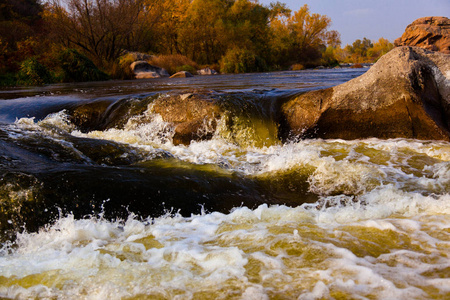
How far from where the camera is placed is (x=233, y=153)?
18.0 feet

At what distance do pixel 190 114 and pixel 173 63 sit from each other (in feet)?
66.4

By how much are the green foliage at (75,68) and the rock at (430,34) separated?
2589 cm

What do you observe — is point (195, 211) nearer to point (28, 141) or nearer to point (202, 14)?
point (28, 141)

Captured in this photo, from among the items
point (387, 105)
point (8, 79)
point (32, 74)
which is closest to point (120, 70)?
point (32, 74)

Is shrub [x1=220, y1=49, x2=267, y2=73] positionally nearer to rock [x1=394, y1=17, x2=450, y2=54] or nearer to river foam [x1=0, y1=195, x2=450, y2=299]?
rock [x1=394, y1=17, x2=450, y2=54]

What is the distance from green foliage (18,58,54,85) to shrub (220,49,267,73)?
45.8 feet

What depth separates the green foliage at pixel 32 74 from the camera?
15641 mm

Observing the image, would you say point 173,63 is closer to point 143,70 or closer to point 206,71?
point 206,71

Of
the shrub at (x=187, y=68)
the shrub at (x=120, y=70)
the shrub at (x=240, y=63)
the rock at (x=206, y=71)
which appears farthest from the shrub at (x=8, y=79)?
the shrub at (x=240, y=63)

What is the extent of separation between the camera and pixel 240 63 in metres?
26.9

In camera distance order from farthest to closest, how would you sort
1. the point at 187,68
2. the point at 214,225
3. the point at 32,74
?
the point at 187,68
the point at 32,74
the point at 214,225

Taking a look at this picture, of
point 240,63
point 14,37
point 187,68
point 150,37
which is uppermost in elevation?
point 150,37

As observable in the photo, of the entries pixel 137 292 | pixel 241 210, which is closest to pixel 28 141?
pixel 241 210

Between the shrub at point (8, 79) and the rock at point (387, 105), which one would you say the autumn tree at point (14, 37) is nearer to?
the shrub at point (8, 79)
